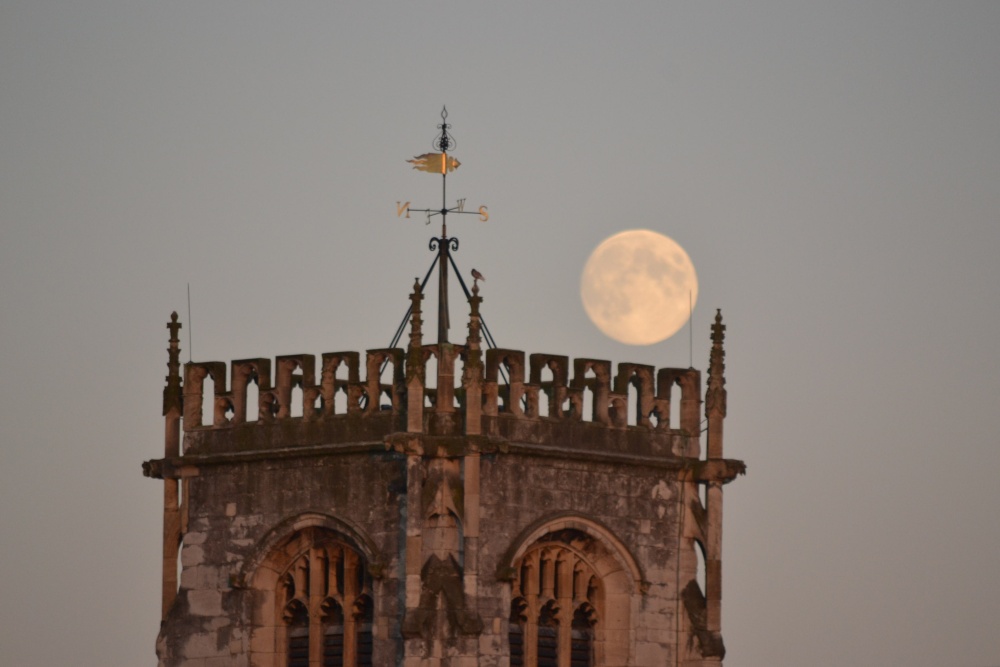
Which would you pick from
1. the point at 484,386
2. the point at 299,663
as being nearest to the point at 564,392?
the point at 484,386

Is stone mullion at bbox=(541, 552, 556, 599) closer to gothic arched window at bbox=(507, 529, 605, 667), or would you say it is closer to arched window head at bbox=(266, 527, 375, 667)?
gothic arched window at bbox=(507, 529, 605, 667)

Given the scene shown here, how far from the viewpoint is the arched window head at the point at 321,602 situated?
74750mm

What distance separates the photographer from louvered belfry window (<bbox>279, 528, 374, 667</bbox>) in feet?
245

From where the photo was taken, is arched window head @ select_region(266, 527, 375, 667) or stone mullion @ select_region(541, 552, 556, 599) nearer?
arched window head @ select_region(266, 527, 375, 667)

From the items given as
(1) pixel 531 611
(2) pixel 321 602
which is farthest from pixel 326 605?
(1) pixel 531 611

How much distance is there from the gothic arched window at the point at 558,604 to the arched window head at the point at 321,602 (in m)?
2.71

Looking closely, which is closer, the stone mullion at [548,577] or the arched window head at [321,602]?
the arched window head at [321,602]

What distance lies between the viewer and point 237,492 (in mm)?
75812

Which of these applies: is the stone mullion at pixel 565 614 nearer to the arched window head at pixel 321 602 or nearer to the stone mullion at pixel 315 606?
the arched window head at pixel 321 602

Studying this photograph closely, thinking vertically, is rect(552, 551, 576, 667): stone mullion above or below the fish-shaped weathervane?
below

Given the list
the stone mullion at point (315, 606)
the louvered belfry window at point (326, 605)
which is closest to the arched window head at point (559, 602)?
the louvered belfry window at point (326, 605)

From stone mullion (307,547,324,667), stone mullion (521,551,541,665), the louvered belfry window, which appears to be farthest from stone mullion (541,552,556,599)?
stone mullion (307,547,324,667)

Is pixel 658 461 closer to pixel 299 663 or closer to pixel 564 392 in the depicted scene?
pixel 564 392

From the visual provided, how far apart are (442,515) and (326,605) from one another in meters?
3.09
